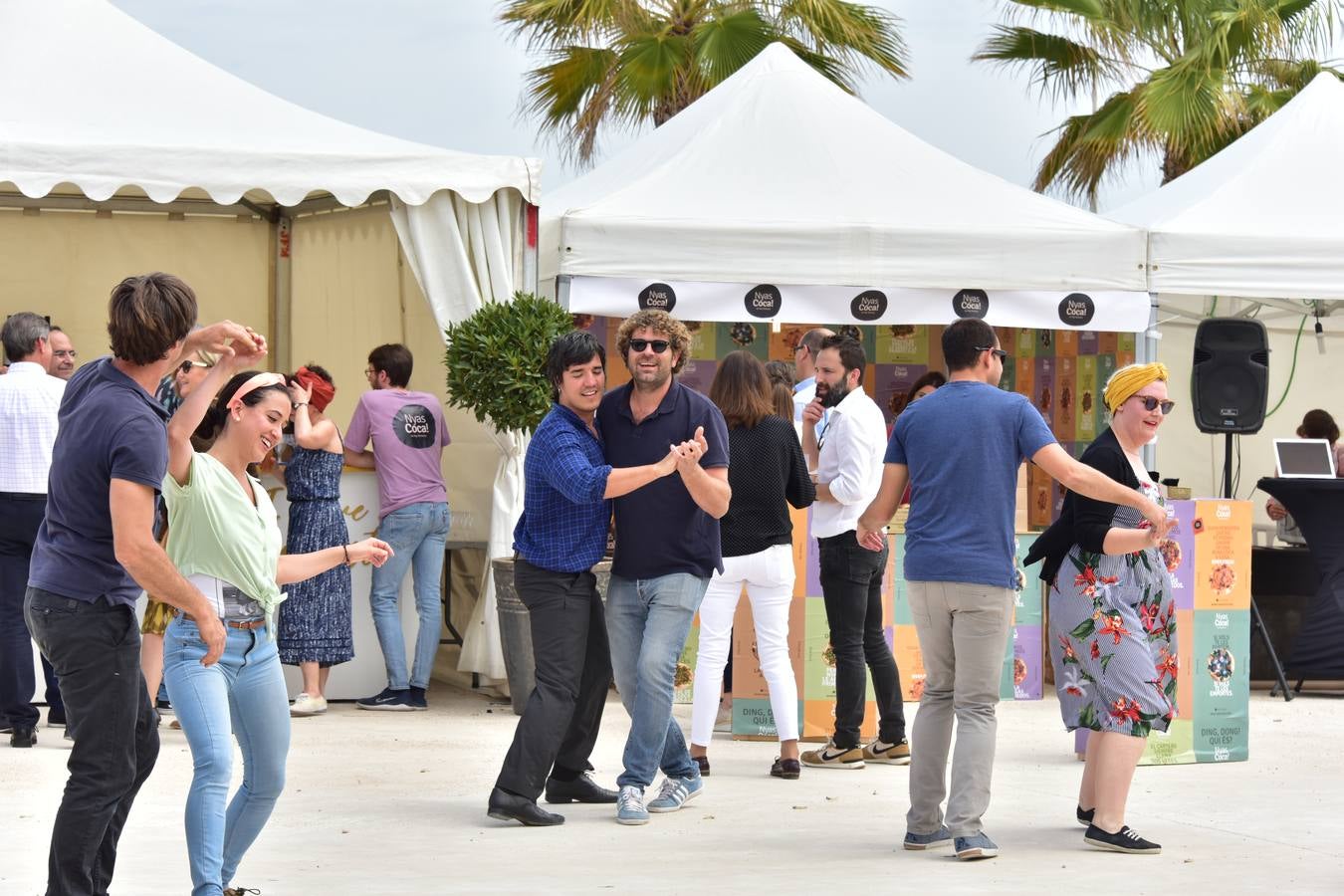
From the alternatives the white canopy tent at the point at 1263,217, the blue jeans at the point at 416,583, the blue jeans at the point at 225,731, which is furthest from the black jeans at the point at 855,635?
the blue jeans at the point at 225,731

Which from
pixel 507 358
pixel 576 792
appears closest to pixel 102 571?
pixel 576 792

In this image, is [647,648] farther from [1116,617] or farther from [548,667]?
[1116,617]

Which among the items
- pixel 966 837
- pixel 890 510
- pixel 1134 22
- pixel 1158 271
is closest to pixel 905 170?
pixel 1158 271

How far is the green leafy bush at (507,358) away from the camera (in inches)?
322

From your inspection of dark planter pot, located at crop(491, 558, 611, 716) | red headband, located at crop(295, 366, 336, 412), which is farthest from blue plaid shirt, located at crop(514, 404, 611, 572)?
red headband, located at crop(295, 366, 336, 412)

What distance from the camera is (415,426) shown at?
8625 millimetres

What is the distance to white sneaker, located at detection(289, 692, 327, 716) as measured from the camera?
27.1ft

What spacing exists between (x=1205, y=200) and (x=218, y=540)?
23.8 feet

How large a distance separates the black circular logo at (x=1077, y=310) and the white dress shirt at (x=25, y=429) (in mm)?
4935

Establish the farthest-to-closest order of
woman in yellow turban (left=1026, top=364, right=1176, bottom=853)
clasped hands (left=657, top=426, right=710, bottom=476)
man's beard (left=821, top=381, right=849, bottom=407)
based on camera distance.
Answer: man's beard (left=821, top=381, right=849, bottom=407) < woman in yellow turban (left=1026, top=364, right=1176, bottom=853) < clasped hands (left=657, top=426, right=710, bottom=476)

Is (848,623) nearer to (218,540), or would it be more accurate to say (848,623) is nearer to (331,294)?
(218,540)

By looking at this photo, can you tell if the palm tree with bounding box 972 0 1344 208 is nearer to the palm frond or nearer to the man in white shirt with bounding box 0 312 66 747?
the palm frond

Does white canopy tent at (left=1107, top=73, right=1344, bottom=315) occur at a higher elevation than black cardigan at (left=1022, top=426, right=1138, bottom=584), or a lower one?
higher

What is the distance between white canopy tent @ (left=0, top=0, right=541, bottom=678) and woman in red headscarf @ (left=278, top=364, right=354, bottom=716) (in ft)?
2.41
